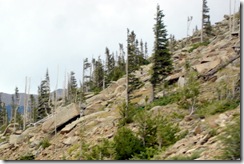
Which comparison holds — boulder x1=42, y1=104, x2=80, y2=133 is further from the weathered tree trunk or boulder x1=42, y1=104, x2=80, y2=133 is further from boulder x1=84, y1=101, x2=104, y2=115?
the weathered tree trunk

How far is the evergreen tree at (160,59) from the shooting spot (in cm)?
2972

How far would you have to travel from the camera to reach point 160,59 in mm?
29812

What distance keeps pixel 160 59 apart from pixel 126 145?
16812 mm

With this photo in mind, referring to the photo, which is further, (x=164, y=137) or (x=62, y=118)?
(x=62, y=118)

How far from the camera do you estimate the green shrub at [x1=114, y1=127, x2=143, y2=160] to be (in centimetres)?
1352

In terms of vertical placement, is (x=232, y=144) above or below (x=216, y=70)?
below

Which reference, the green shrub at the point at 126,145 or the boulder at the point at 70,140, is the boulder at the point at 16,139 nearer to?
the boulder at the point at 70,140

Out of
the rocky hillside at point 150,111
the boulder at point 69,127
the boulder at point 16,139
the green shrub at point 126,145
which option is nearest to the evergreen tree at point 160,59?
the rocky hillside at point 150,111

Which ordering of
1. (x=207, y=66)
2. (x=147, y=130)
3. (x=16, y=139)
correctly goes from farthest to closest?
(x=16, y=139)
(x=207, y=66)
(x=147, y=130)

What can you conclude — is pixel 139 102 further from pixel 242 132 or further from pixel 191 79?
pixel 242 132

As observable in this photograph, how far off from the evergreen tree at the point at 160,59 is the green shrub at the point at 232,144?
20840 mm

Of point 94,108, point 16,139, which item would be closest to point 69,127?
point 16,139

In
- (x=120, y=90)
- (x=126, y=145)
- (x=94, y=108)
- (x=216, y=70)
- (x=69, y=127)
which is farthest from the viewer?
(x=120, y=90)

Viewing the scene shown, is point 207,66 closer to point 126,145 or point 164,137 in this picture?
point 164,137
